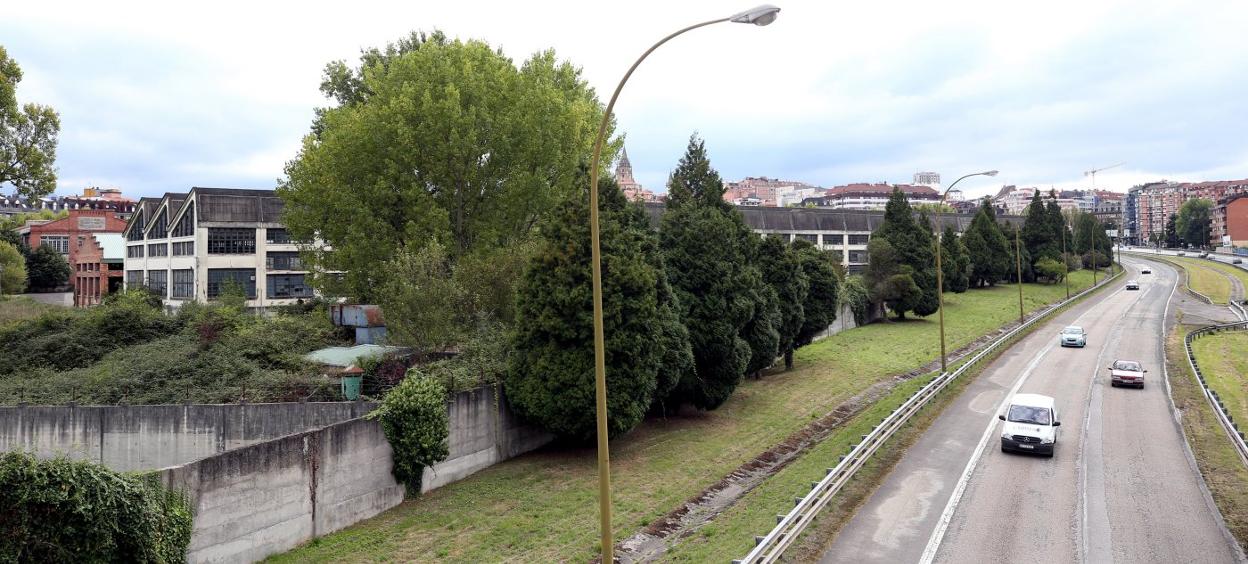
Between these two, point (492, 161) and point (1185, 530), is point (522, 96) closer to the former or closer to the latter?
point (492, 161)

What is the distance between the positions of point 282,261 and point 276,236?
2.15 metres

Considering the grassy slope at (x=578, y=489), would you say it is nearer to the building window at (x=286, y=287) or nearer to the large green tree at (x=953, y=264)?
the large green tree at (x=953, y=264)

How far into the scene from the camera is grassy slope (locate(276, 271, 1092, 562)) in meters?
→ 17.5

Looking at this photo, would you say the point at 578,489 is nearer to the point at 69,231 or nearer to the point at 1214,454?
the point at 1214,454

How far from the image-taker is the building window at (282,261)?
62875mm

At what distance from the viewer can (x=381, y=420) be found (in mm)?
20250

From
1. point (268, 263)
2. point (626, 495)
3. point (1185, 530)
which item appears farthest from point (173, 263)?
point (1185, 530)

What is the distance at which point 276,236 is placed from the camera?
63.1 meters

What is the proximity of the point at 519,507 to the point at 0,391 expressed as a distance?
2054cm

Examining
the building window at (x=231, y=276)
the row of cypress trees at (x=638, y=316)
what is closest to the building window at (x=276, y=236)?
the building window at (x=231, y=276)

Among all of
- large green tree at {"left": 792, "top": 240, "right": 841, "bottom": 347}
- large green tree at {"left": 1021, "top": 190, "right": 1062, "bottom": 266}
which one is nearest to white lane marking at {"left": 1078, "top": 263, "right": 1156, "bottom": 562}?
large green tree at {"left": 792, "top": 240, "right": 841, "bottom": 347}

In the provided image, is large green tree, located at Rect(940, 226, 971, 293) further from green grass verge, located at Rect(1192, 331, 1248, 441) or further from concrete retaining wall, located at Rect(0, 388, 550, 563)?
concrete retaining wall, located at Rect(0, 388, 550, 563)

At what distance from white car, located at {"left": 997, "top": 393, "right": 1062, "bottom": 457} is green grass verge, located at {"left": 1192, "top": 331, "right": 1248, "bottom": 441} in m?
9.86

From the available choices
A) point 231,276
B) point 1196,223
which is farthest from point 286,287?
point 1196,223
